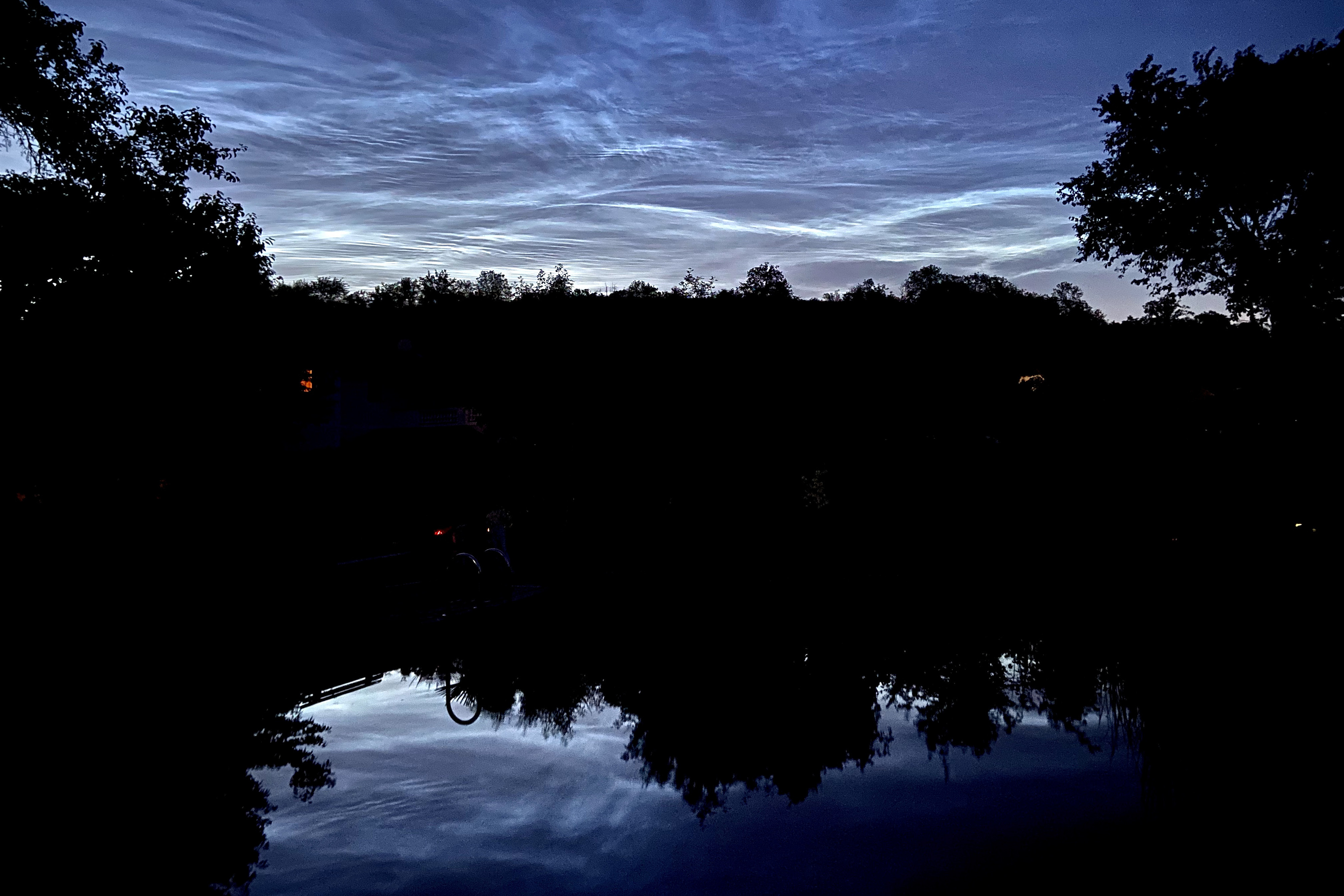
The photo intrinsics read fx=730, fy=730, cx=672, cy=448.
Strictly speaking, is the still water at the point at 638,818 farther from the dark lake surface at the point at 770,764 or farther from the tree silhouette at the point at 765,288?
the tree silhouette at the point at 765,288

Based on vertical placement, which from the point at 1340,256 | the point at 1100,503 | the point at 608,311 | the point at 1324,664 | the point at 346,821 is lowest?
the point at 346,821

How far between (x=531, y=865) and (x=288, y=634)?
6466mm

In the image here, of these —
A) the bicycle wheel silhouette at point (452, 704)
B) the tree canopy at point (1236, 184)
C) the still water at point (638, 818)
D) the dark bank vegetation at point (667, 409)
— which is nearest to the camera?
the still water at point (638, 818)

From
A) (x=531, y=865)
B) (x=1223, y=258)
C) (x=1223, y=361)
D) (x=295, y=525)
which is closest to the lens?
(x=531, y=865)

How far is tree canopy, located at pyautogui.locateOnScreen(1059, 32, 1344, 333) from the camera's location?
81.5ft

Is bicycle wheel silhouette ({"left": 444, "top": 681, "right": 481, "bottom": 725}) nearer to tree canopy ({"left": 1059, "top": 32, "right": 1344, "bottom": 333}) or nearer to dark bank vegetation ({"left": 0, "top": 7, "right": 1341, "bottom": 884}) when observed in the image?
dark bank vegetation ({"left": 0, "top": 7, "right": 1341, "bottom": 884})

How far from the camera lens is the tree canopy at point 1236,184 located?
24.8m

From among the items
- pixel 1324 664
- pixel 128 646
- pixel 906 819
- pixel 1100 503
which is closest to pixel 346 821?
pixel 906 819

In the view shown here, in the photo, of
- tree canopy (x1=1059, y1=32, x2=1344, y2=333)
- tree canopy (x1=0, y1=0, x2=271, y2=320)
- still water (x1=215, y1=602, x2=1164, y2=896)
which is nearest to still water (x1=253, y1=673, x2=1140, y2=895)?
still water (x1=215, y1=602, x2=1164, y2=896)

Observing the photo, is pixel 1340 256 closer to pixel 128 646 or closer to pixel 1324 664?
pixel 1324 664

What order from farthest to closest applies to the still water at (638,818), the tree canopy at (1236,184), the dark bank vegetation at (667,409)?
the tree canopy at (1236,184)
the dark bank vegetation at (667,409)
the still water at (638,818)

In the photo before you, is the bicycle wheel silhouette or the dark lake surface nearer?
the dark lake surface

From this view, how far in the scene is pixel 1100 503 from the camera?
957 cm

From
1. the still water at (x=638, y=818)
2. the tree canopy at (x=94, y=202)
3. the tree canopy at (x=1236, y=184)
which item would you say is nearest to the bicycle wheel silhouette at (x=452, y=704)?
the still water at (x=638, y=818)
